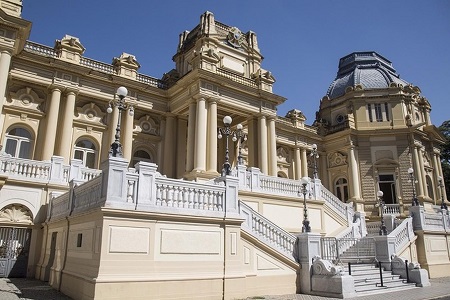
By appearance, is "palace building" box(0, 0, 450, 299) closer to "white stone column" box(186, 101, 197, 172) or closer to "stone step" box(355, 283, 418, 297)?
"white stone column" box(186, 101, 197, 172)

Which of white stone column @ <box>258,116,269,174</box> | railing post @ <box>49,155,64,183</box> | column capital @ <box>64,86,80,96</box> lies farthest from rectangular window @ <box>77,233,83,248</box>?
white stone column @ <box>258,116,269,174</box>

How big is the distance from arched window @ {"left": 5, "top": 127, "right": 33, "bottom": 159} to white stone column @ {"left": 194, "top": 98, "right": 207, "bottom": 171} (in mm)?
9199

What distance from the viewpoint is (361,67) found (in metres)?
37.5

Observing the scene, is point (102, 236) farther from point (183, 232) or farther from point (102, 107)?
point (102, 107)

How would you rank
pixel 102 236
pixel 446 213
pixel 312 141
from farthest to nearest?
pixel 312 141 → pixel 446 213 → pixel 102 236

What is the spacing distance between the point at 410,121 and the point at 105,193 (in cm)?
3036

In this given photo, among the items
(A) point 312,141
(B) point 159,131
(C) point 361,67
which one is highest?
(C) point 361,67

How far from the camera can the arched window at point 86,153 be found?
21.5 m

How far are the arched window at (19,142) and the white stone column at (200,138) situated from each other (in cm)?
920

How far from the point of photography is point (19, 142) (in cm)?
1969

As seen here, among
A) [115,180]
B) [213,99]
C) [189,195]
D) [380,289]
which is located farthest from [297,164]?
[115,180]

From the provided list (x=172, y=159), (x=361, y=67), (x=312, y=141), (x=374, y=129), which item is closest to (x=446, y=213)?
(x=374, y=129)

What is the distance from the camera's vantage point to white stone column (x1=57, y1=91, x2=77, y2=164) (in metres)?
19.8

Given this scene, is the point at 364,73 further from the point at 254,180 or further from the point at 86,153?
the point at 86,153
